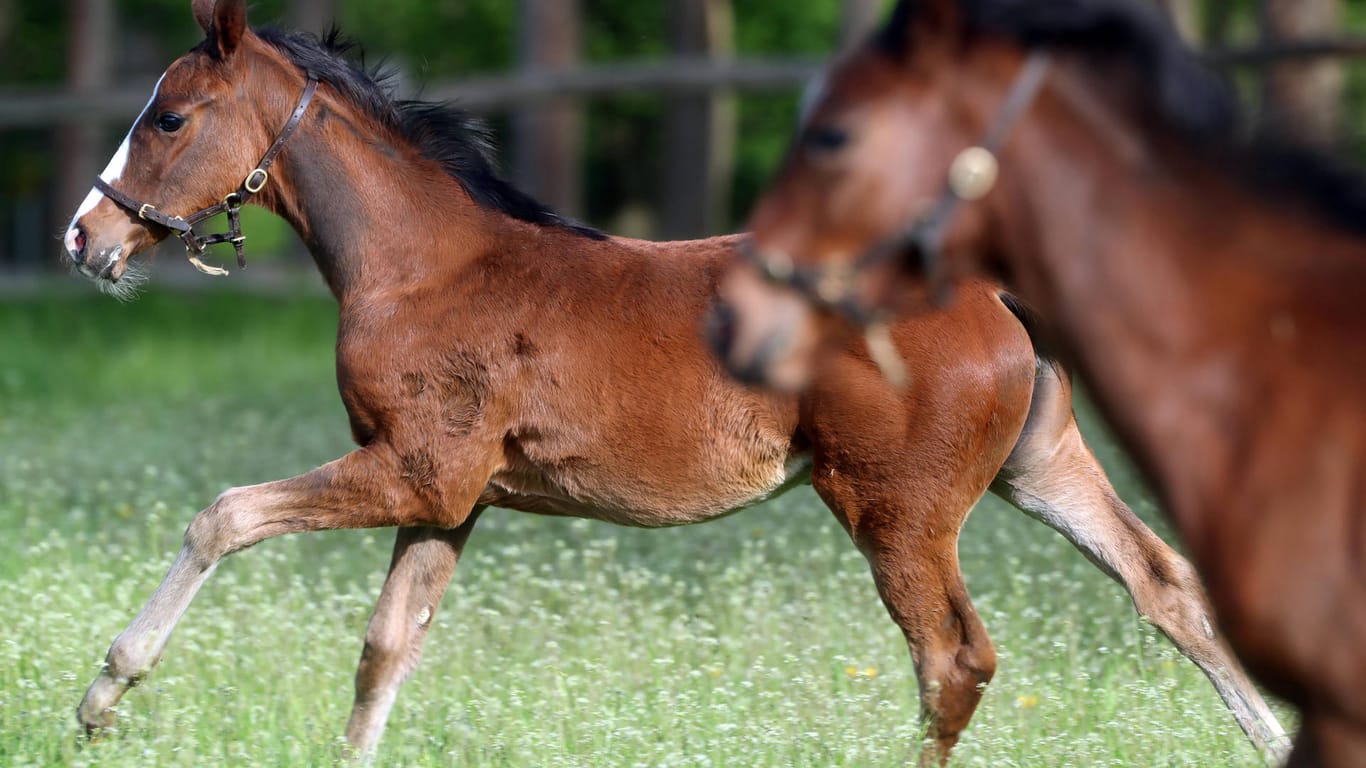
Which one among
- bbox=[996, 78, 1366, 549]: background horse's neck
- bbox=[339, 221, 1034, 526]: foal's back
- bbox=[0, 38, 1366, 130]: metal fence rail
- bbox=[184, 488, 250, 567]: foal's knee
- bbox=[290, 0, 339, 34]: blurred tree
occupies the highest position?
bbox=[996, 78, 1366, 549]: background horse's neck

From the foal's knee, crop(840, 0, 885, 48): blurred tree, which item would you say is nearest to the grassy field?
the foal's knee

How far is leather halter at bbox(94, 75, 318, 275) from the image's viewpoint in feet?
16.4

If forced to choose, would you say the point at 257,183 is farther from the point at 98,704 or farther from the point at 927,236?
the point at 927,236

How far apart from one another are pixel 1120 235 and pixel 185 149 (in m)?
3.30

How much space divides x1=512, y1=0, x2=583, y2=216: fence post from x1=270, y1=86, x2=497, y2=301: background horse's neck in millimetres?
11260

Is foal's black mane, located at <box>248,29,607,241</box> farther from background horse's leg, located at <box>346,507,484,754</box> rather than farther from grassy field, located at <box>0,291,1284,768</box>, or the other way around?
grassy field, located at <box>0,291,1284,768</box>

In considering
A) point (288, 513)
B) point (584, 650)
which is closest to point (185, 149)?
point (288, 513)

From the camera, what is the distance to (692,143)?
19047 millimetres

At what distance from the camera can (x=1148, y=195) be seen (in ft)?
9.18

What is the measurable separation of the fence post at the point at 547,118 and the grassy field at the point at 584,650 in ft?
28.4

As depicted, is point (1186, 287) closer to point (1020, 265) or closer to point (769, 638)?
point (1020, 265)

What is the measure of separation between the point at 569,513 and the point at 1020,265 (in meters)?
2.53

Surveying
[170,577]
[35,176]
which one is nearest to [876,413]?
[170,577]

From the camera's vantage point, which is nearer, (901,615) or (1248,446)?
(1248,446)
